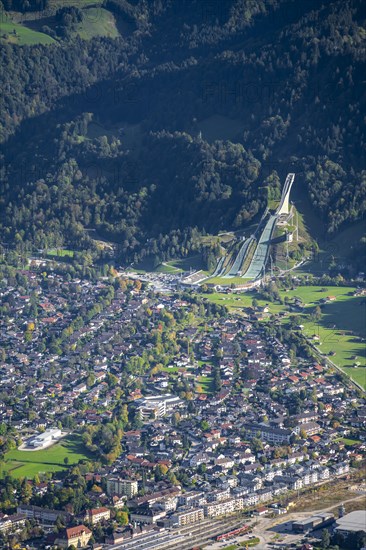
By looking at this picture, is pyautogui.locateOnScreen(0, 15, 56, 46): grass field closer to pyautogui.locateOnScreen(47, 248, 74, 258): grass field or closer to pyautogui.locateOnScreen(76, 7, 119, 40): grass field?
pyautogui.locateOnScreen(76, 7, 119, 40): grass field

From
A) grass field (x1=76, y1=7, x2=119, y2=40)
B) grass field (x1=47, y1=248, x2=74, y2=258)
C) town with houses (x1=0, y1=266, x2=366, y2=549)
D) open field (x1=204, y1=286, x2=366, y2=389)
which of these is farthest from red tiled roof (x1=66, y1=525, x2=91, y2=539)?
grass field (x1=76, y1=7, x2=119, y2=40)

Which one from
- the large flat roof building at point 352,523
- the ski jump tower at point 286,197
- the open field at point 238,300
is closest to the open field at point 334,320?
the open field at point 238,300

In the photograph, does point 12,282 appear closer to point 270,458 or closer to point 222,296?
point 222,296

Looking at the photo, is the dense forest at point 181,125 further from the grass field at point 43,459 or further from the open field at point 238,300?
the grass field at point 43,459

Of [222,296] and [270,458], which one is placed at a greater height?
[222,296]

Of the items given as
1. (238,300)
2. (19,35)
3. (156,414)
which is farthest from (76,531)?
(19,35)

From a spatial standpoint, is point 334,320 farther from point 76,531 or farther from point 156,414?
point 76,531

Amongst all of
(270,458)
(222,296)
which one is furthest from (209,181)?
(270,458)
